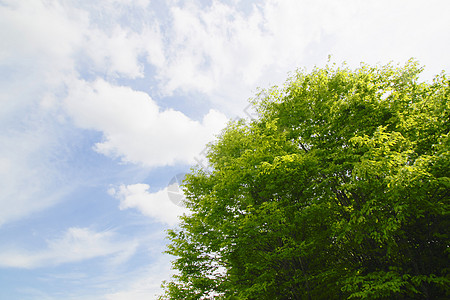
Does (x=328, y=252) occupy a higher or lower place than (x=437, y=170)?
lower

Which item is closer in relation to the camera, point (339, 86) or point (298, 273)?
point (298, 273)

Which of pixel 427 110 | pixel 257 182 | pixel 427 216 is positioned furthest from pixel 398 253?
pixel 257 182

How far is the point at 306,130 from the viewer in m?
15.7

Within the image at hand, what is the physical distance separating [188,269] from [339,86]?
1525 centimetres

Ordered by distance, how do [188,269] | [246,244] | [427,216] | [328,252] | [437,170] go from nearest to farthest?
[437,170] → [427,216] → [246,244] → [188,269] → [328,252]

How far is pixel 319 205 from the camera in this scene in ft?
43.2

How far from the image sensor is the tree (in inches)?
463

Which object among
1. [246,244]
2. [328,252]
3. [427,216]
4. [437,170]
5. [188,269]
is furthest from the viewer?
[328,252]

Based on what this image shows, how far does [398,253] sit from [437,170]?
7.01 metres

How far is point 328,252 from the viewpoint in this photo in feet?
53.5

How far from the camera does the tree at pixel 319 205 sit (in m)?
11.8

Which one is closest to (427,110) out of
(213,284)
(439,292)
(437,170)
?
(437,170)

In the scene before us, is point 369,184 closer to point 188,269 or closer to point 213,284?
point 213,284

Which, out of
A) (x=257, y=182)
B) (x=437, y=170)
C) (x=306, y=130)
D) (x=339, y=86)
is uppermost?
(x=339, y=86)
